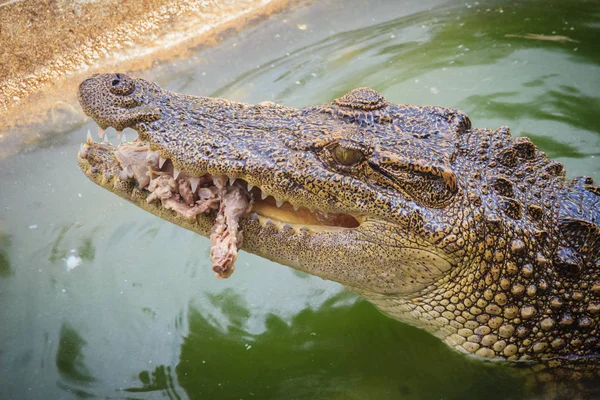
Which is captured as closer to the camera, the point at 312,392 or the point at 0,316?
the point at 312,392

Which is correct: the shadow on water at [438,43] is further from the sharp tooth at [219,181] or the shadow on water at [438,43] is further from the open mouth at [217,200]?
the sharp tooth at [219,181]

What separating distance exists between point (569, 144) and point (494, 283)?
257 centimetres

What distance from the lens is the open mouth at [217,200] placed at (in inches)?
109

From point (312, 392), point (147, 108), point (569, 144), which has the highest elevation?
point (147, 108)

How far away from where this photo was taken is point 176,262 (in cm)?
426

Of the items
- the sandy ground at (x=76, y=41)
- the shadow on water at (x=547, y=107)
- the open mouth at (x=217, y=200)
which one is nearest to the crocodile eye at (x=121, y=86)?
the open mouth at (x=217, y=200)

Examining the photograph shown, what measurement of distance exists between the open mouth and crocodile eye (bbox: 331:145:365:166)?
0.29 m

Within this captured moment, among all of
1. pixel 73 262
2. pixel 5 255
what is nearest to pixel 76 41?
pixel 5 255

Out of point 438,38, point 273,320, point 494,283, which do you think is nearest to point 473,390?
point 494,283

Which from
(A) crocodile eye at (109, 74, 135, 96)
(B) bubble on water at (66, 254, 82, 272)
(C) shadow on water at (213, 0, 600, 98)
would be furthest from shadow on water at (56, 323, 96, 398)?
(C) shadow on water at (213, 0, 600, 98)

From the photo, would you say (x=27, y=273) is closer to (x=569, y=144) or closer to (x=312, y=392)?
(x=312, y=392)

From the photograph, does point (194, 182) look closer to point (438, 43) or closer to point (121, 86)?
point (121, 86)

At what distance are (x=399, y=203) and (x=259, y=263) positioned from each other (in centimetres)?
174

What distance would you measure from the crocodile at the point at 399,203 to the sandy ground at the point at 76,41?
2930 mm
